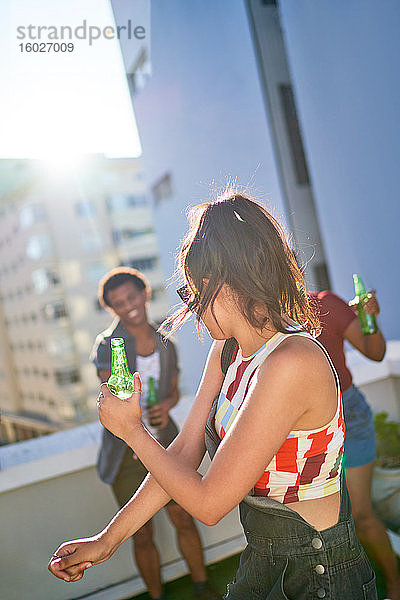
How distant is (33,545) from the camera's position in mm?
2387

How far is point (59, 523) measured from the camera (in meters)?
2.42

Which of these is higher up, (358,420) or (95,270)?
(95,270)

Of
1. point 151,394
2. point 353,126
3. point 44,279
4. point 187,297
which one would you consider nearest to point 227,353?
point 187,297

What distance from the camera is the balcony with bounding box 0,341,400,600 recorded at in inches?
92.5

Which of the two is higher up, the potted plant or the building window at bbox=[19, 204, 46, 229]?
the building window at bbox=[19, 204, 46, 229]

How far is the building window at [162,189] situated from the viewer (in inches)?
502

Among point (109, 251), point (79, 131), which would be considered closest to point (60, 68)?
point (79, 131)

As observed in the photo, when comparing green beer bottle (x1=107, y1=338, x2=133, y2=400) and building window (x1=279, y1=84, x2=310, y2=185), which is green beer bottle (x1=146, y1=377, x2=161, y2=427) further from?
building window (x1=279, y1=84, x2=310, y2=185)

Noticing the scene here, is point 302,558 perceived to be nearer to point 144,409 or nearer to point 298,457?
point 298,457

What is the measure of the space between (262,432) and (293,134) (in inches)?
226

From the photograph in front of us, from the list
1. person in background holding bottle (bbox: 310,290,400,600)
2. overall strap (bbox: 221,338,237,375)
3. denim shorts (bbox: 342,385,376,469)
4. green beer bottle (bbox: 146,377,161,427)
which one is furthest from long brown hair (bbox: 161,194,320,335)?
green beer bottle (bbox: 146,377,161,427)

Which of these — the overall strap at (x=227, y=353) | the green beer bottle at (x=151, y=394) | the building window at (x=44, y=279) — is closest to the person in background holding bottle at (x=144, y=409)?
the green beer bottle at (x=151, y=394)

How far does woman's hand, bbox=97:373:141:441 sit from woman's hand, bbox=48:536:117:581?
25 centimetres

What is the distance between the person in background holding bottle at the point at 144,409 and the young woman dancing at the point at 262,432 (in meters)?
1.21
